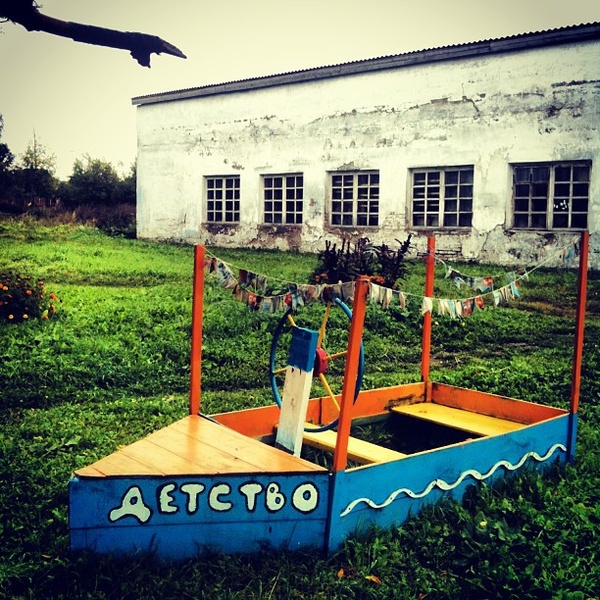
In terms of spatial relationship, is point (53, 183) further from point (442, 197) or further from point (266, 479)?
point (266, 479)

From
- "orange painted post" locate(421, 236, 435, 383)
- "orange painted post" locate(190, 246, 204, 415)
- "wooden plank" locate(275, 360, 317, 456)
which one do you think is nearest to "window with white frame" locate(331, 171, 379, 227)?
"orange painted post" locate(421, 236, 435, 383)

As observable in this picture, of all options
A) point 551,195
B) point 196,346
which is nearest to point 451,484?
point 196,346

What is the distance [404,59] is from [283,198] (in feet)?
14.4

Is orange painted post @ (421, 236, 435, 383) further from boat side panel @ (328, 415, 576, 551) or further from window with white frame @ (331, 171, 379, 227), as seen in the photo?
window with white frame @ (331, 171, 379, 227)

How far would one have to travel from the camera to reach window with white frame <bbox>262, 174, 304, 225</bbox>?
16.2 metres

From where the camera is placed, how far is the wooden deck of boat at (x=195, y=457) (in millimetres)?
3064

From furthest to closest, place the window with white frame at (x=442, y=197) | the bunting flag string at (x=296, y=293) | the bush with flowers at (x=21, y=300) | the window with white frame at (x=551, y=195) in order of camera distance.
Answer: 1. the window with white frame at (x=442, y=197)
2. the window with white frame at (x=551, y=195)
3. the bush with flowers at (x=21, y=300)
4. the bunting flag string at (x=296, y=293)

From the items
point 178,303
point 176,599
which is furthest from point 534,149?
point 176,599

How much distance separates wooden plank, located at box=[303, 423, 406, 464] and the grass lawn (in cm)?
40

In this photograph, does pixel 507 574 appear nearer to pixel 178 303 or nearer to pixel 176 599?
pixel 176 599

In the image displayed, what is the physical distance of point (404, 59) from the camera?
14.1 metres

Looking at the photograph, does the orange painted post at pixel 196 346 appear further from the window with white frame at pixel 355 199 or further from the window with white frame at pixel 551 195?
the window with white frame at pixel 355 199

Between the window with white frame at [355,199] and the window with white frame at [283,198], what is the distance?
3.22 feet

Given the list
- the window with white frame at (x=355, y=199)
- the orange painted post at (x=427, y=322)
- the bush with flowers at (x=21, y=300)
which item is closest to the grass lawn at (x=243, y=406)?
the bush with flowers at (x=21, y=300)
